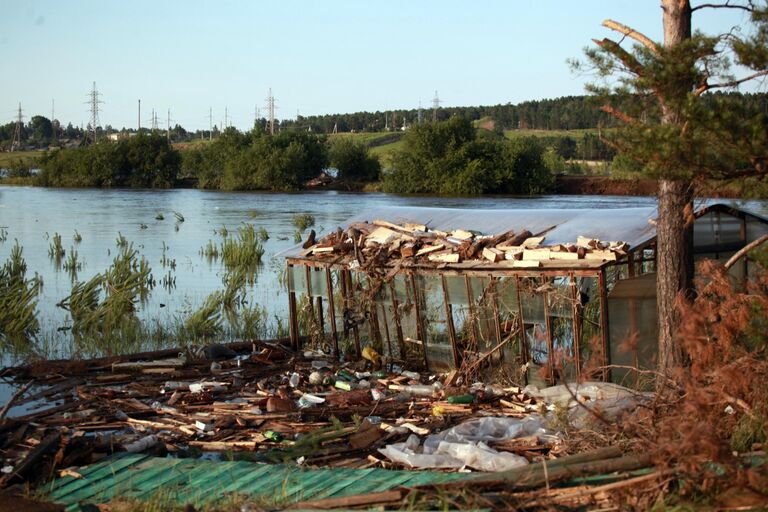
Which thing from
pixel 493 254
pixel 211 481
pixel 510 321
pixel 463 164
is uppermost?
pixel 463 164

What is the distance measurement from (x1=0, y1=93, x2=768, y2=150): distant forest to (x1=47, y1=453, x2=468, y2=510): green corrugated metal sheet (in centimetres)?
8780

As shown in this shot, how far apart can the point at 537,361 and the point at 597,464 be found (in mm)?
6268

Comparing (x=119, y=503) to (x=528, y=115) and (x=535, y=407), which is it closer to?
(x=535, y=407)

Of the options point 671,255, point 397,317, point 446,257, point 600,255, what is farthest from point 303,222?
point 671,255

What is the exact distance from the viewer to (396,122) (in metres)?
152

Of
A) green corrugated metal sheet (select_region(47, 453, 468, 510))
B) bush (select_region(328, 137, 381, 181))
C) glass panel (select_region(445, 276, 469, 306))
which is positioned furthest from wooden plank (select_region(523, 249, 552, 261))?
bush (select_region(328, 137, 381, 181))

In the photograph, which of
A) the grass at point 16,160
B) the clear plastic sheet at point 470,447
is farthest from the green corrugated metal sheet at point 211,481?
the grass at point 16,160

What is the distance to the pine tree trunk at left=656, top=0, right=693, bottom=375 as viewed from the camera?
9.92m

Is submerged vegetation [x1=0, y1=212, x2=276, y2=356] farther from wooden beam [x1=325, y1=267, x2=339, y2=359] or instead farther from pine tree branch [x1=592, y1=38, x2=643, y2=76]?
pine tree branch [x1=592, y1=38, x2=643, y2=76]

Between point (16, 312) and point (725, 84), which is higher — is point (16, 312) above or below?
below

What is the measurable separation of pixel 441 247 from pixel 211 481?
22.7 ft

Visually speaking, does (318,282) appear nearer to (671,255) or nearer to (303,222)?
(671,255)

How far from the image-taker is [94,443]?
8719mm

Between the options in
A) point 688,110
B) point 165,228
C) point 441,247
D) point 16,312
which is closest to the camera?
point 688,110
